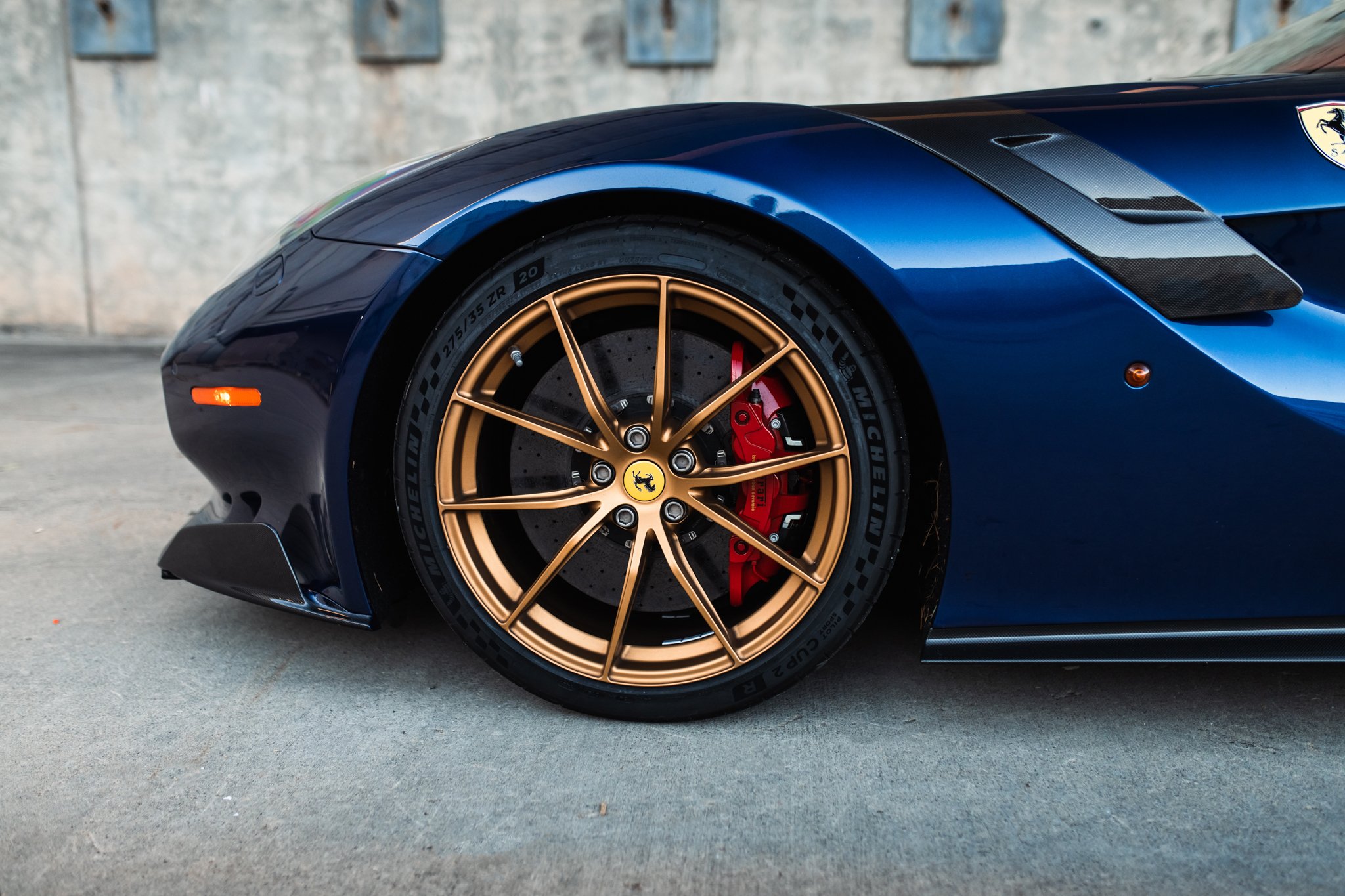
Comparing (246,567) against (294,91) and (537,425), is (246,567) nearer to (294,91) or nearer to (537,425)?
(537,425)

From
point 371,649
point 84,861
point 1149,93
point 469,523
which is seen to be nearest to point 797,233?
point 1149,93

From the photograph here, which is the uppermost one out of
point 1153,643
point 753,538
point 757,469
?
point 757,469

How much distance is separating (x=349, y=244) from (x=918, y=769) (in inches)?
50.4

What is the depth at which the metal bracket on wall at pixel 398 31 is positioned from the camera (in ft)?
23.6

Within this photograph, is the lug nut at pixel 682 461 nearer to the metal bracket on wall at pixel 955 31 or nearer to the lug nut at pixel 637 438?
the lug nut at pixel 637 438

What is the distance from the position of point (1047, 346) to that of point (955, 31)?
639 cm

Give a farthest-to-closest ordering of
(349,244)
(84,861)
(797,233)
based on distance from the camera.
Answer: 1. (349,244)
2. (797,233)
3. (84,861)

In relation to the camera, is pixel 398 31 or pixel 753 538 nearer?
pixel 753 538

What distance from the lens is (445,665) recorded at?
1.90 m

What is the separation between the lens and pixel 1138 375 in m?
1.38

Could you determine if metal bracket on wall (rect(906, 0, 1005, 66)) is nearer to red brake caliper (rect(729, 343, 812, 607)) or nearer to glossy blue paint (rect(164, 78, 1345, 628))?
glossy blue paint (rect(164, 78, 1345, 628))

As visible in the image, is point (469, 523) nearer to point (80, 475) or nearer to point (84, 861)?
point (84, 861)

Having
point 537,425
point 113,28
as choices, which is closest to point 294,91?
point 113,28

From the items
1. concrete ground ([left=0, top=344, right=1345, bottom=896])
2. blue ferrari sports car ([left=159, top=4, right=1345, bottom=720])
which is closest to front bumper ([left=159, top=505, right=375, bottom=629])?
blue ferrari sports car ([left=159, top=4, right=1345, bottom=720])
